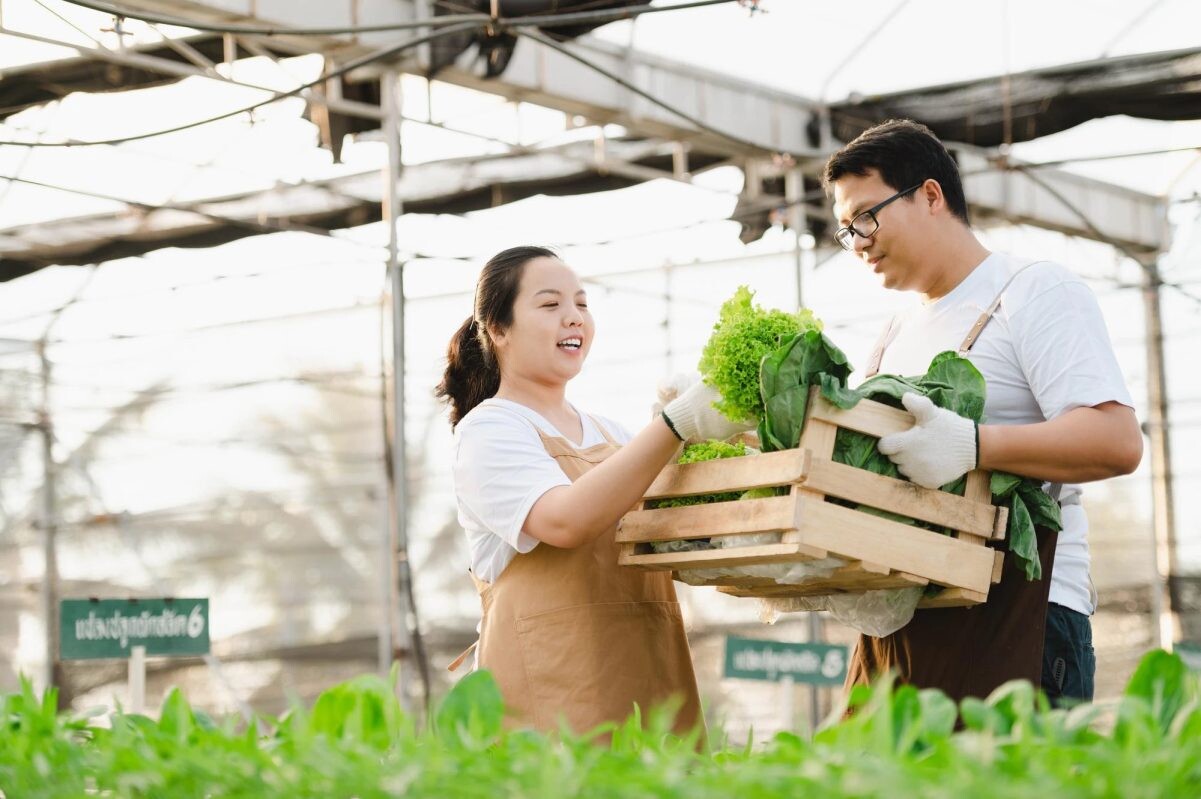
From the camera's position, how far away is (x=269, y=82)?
720 cm

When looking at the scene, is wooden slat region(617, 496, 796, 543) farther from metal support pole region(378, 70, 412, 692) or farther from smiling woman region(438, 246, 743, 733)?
metal support pole region(378, 70, 412, 692)

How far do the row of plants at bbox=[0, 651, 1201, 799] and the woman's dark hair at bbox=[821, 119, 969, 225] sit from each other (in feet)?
3.62

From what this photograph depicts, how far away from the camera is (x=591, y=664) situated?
2.18 metres

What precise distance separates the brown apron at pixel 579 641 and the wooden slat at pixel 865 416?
52 cm

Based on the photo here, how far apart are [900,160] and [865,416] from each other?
0.49m

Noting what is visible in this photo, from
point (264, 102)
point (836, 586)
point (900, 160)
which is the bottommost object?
point (836, 586)

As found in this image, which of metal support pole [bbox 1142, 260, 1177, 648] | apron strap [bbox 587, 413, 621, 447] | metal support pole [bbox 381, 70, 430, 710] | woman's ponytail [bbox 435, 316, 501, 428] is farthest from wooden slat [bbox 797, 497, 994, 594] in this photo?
metal support pole [bbox 1142, 260, 1177, 648]

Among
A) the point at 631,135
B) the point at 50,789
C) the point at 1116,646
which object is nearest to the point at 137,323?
the point at 631,135

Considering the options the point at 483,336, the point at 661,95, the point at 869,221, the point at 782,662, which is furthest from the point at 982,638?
the point at 661,95

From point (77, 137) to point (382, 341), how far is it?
1826mm

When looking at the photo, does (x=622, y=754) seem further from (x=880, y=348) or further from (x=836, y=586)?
(x=880, y=348)

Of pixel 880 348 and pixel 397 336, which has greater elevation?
pixel 397 336

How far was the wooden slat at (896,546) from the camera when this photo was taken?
1781 mm

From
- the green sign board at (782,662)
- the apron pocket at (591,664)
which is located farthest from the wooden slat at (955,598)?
the green sign board at (782,662)
